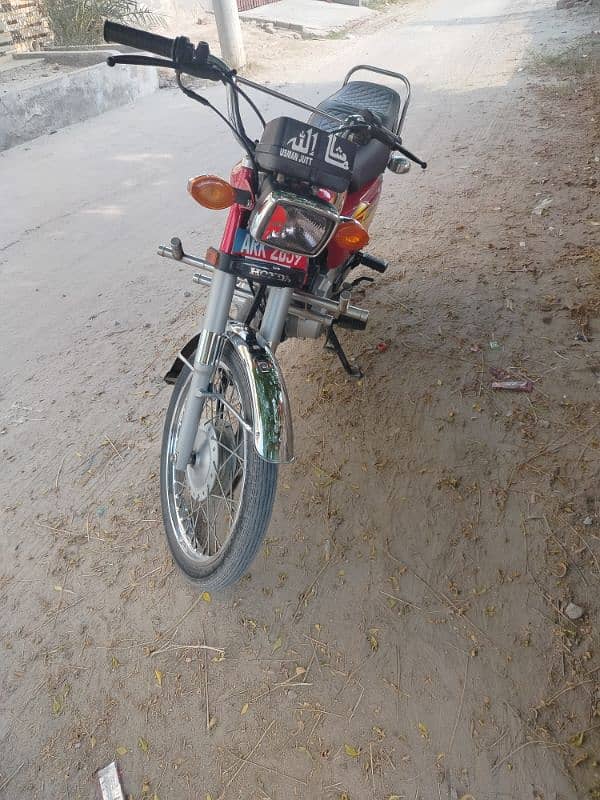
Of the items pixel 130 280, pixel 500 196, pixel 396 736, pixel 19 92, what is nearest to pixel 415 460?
pixel 396 736

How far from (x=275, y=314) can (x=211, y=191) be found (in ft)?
1.55

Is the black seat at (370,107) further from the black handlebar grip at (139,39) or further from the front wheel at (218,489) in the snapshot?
the front wheel at (218,489)

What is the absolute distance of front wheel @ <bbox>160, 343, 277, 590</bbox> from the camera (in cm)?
163

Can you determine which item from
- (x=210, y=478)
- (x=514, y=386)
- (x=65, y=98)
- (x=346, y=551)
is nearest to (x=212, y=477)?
(x=210, y=478)

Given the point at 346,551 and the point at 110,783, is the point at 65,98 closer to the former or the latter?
the point at 346,551

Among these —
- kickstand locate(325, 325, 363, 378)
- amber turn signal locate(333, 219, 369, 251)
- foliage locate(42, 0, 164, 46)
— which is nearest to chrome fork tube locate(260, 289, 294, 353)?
amber turn signal locate(333, 219, 369, 251)

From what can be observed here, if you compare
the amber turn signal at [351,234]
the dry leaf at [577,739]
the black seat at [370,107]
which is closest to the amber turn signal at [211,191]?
the amber turn signal at [351,234]

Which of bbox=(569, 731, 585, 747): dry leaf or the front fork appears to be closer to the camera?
bbox=(569, 731, 585, 747): dry leaf

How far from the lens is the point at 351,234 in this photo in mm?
1680

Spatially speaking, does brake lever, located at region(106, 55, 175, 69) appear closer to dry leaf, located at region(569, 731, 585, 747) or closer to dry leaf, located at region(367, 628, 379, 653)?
dry leaf, located at region(367, 628, 379, 653)

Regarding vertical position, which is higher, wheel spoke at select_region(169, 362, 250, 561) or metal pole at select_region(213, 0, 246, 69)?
metal pole at select_region(213, 0, 246, 69)

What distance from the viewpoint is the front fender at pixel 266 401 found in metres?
1.58

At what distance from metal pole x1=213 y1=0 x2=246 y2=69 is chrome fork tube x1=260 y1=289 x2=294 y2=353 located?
26.1 feet

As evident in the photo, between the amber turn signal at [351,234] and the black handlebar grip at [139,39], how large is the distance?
652 mm
